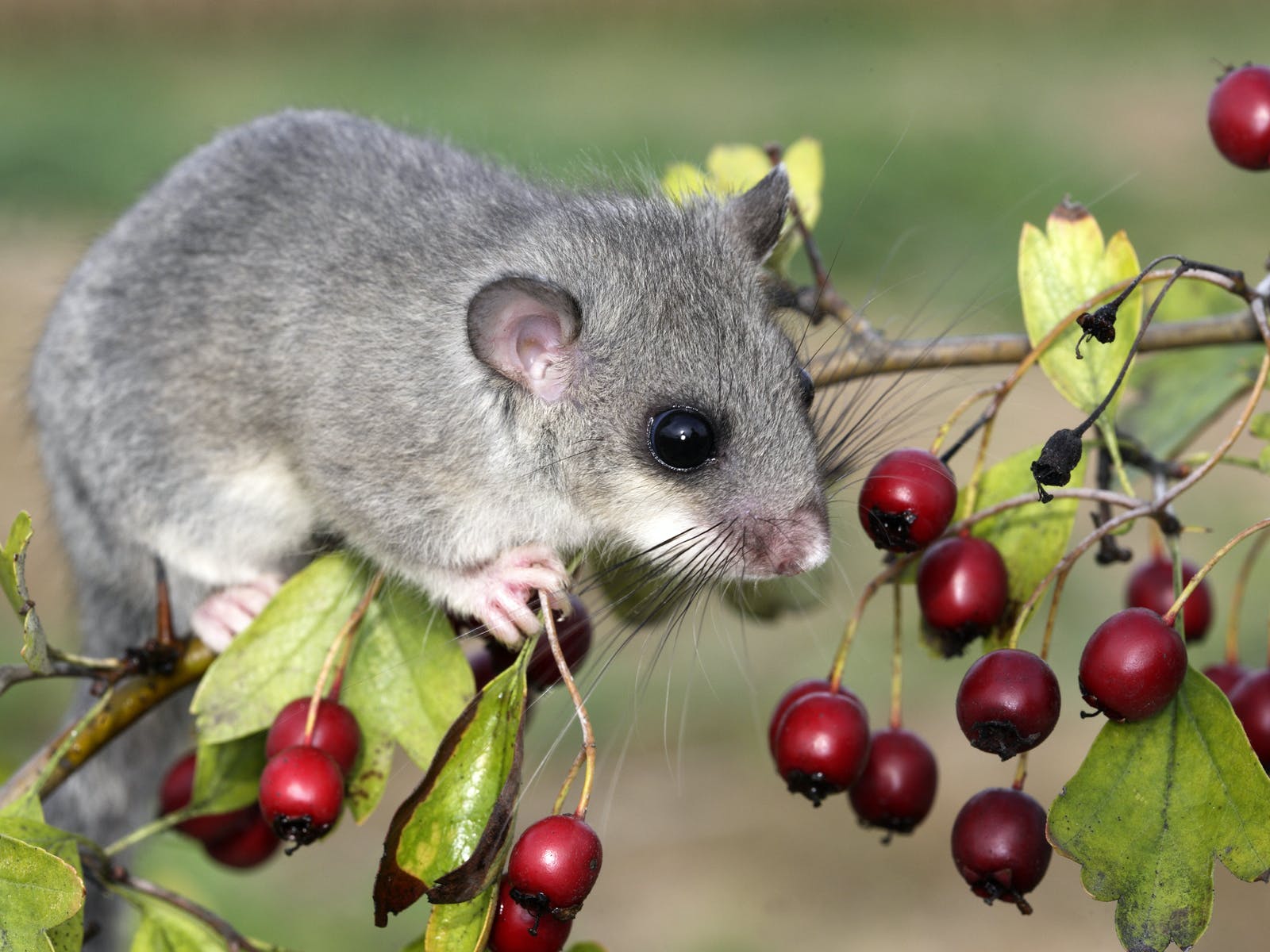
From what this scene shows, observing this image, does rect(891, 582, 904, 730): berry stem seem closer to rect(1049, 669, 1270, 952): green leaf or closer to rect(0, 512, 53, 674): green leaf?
rect(1049, 669, 1270, 952): green leaf

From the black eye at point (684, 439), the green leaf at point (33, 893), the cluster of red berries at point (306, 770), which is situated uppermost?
the black eye at point (684, 439)

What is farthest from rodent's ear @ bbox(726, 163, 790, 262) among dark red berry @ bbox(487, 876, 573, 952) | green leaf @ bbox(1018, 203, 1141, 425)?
dark red berry @ bbox(487, 876, 573, 952)

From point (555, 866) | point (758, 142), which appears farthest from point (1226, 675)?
point (758, 142)

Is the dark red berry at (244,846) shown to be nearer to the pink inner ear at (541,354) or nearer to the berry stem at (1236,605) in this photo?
the pink inner ear at (541,354)

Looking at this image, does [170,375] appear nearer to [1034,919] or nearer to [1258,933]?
[1034,919]

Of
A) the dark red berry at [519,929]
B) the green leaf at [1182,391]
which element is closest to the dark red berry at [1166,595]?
the green leaf at [1182,391]
